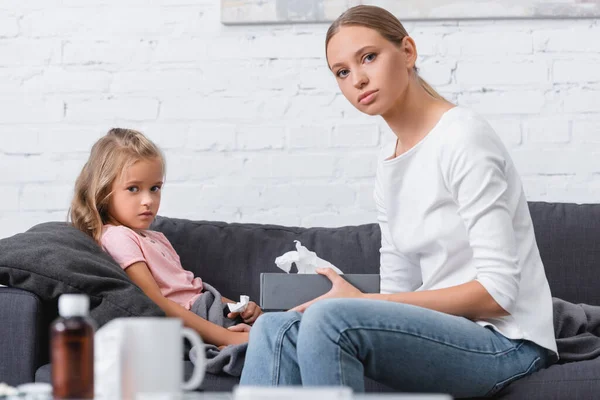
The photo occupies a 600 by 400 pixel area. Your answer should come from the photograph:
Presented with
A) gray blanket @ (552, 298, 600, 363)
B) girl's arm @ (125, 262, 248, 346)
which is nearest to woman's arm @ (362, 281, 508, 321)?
gray blanket @ (552, 298, 600, 363)

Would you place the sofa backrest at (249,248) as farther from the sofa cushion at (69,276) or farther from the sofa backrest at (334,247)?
the sofa cushion at (69,276)

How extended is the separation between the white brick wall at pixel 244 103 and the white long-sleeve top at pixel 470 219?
2.83ft

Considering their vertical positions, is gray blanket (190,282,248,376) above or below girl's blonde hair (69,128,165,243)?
below

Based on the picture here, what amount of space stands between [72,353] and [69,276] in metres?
0.95

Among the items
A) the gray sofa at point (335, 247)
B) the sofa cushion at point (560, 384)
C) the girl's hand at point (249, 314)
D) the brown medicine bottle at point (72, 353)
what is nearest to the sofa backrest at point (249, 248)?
the gray sofa at point (335, 247)

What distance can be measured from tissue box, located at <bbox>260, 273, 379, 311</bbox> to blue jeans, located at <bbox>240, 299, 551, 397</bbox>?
0.26 m

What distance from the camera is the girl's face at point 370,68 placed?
5.58 ft

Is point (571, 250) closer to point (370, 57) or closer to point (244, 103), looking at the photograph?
point (370, 57)

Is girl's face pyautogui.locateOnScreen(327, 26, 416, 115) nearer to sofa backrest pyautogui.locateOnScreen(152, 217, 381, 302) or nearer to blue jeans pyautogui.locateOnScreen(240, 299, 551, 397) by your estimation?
blue jeans pyautogui.locateOnScreen(240, 299, 551, 397)

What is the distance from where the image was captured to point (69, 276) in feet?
6.19

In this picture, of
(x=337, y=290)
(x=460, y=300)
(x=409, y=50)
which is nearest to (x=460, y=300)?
(x=460, y=300)

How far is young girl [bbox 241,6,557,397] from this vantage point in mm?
1442

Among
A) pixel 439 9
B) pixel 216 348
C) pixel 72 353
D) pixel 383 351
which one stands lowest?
pixel 216 348

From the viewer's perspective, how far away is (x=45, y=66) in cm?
277
